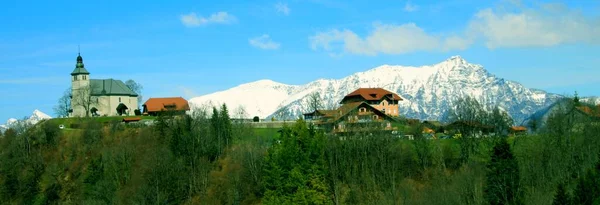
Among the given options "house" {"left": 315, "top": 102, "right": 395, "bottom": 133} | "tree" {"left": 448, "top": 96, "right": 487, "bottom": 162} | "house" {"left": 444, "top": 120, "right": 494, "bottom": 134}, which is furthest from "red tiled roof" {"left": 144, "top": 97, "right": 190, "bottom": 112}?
"house" {"left": 444, "top": 120, "right": 494, "bottom": 134}

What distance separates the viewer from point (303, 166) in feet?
260

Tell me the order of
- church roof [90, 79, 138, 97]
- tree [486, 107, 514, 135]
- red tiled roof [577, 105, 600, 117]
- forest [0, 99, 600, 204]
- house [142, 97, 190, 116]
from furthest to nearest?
church roof [90, 79, 138, 97] → house [142, 97, 190, 116] → tree [486, 107, 514, 135] → red tiled roof [577, 105, 600, 117] → forest [0, 99, 600, 204]

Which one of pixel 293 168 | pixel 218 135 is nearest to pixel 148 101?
pixel 218 135

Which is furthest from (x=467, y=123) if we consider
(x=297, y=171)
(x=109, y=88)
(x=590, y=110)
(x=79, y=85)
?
(x=79, y=85)

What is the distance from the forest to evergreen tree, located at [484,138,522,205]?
8 centimetres

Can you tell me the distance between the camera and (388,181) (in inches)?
3034

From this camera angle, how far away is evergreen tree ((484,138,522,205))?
5516cm

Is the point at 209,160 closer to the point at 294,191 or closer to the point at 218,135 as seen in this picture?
the point at 218,135

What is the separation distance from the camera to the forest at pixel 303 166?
6331cm

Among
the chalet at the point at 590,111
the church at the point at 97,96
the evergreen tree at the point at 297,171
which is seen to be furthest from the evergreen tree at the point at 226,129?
the church at the point at 97,96

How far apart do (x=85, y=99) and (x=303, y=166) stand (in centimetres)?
7781

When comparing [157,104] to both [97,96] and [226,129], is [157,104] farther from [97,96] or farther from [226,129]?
[226,129]

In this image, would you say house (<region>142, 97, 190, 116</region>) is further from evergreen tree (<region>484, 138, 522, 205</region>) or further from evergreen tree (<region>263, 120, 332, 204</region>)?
evergreen tree (<region>484, 138, 522, 205</region>)

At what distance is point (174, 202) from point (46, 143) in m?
40.0
